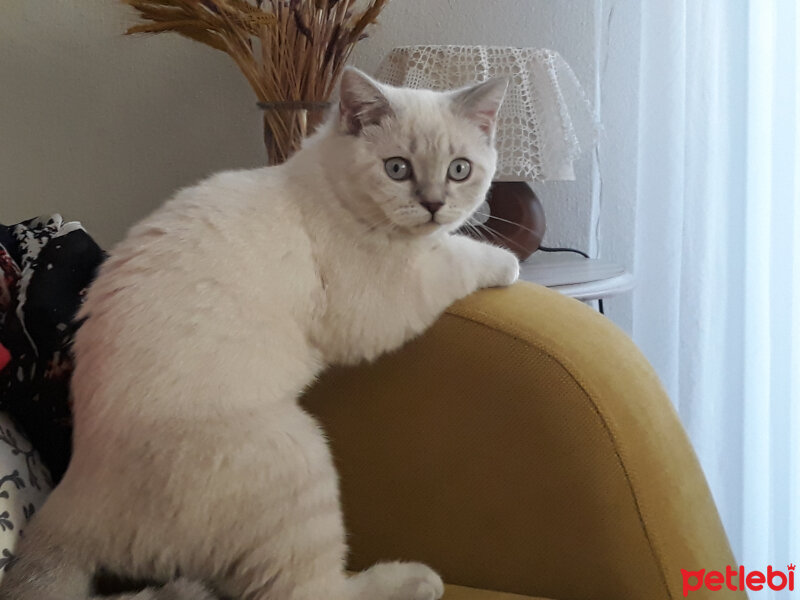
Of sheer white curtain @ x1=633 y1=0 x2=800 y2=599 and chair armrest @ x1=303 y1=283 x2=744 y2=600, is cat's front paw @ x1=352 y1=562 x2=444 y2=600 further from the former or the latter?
sheer white curtain @ x1=633 y1=0 x2=800 y2=599

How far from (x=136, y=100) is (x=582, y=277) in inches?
43.2

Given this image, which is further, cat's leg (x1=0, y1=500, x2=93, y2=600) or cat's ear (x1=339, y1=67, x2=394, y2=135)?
cat's ear (x1=339, y1=67, x2=394, y2=135)

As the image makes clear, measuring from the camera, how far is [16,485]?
0.82 meters

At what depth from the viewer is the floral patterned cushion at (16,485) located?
770mm

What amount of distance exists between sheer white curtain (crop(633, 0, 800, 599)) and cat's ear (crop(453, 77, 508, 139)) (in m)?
0.57

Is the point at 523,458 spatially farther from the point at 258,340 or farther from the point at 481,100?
the point at 481,100

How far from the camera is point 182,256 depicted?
848mm

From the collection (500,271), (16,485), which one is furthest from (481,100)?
(16,485)

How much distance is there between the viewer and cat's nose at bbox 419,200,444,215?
35.8 inches

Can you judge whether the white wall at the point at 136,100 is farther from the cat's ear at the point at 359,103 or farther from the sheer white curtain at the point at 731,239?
the cat's ear at the point at 359,103

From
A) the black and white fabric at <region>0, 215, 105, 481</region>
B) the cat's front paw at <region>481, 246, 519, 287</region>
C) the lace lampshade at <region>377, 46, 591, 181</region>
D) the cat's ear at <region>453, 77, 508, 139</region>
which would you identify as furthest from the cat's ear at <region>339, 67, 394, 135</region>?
the black and white fabric at <region>0, 215, 105, 481</region>

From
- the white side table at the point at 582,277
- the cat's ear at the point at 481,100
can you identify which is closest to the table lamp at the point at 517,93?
the white side table at the point at 582,277

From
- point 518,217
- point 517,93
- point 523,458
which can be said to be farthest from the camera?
point 518,217

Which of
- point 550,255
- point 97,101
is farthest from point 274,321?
point 97,101
